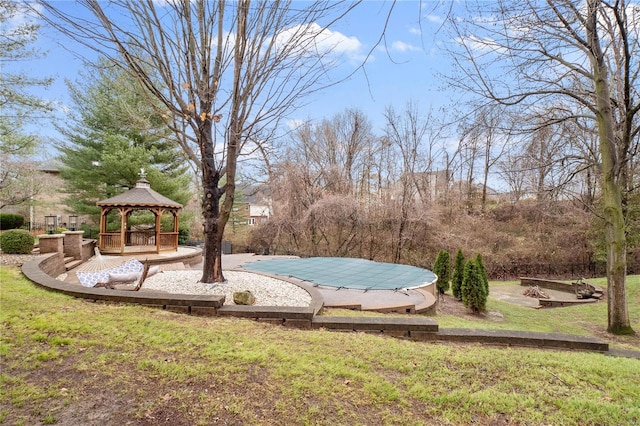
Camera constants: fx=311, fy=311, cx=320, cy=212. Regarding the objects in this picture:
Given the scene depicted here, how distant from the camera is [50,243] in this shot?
326 inches

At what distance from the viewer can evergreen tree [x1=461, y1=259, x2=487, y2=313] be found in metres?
8.05

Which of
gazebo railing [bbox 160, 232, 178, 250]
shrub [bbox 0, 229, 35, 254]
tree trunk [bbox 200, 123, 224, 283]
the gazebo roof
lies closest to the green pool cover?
tree trunk [bbox 200, 123, 224, 283]

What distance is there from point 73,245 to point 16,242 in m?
2.37

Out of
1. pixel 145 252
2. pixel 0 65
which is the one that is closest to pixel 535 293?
pixel 145 252

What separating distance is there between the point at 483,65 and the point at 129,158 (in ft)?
50.1

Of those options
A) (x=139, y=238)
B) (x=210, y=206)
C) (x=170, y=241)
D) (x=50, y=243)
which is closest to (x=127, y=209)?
(x=170, y=241)

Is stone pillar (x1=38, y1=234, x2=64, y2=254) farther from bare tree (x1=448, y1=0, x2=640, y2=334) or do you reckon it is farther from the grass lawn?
bare tree (x1=448, y1=0, x2=640, y2=334)

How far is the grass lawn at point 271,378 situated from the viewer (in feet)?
7.00

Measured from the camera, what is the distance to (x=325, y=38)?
4.91 meters

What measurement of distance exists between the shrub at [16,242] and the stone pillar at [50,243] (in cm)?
32

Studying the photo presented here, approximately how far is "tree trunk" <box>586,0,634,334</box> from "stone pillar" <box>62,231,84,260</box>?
14.4 m

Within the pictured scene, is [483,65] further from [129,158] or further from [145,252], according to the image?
[129,158]

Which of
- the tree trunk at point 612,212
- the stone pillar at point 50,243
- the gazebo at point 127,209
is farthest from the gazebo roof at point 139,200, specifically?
the tree trunk at point 612,212

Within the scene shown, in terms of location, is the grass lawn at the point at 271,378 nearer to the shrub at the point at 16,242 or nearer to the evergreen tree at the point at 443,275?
the shrub at the point at 16,242
